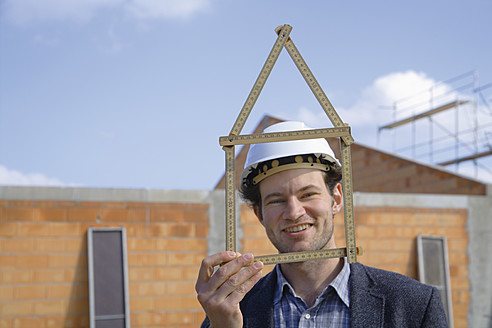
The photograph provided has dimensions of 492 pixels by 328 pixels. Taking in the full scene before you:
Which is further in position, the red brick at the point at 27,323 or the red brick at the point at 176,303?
the red brick at the point at 176,303

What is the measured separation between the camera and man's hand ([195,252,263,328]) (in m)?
2.01

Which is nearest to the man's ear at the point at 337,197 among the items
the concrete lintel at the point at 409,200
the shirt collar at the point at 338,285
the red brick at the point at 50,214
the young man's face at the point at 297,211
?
the young man's face at the point at 297,211

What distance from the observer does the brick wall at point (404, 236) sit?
873 centimetres

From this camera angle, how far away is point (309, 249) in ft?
7.36

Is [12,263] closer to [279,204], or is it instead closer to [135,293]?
[135,293]

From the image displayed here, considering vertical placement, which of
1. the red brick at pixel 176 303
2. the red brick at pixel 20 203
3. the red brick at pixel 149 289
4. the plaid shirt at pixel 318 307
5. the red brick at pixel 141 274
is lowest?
the red brick at pixel 176 303

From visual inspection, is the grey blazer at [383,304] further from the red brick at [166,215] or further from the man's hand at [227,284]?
the red brick at [166,215]

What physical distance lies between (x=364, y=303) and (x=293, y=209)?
1.51 ft

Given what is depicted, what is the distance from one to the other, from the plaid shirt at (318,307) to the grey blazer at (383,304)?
0.12 feet

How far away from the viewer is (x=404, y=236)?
9008mm

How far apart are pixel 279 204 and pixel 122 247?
5.61 m

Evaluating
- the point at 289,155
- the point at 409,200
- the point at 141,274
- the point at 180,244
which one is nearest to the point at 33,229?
the point at 141,274

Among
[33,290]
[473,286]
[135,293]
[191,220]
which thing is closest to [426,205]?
[473,286]

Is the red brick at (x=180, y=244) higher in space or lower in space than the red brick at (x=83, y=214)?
lower
